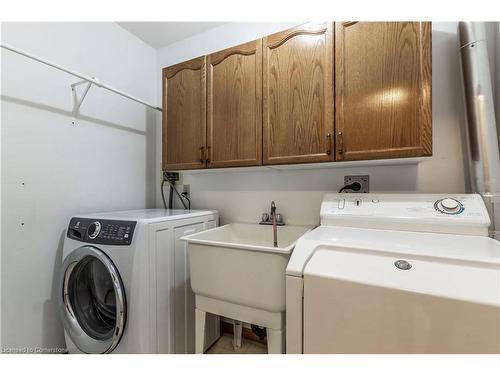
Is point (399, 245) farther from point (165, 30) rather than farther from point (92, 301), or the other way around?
point (165, 30)

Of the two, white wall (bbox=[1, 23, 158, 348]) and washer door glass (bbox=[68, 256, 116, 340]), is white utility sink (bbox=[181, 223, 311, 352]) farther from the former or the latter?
white wall (bbox=[1, 23, 158, 348])

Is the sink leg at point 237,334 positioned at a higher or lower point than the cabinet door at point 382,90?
lower

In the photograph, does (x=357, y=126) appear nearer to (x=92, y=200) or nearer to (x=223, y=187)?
(x=223, y=187)

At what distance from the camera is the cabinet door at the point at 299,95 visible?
123 cm

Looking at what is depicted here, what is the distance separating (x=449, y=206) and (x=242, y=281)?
1029mm

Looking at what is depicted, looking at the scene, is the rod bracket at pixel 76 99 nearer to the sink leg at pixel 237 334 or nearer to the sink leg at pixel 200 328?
the sink leg at pixel 200 328

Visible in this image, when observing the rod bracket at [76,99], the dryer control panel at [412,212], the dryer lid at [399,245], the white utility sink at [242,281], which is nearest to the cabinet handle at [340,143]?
the dryer control panel at [412,212]

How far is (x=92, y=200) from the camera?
1665 mm

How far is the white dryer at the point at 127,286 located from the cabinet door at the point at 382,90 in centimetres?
112

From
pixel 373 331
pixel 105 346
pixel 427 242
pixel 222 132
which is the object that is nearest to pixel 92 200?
pixel 105 346

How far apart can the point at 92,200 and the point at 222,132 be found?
1086 millimetres

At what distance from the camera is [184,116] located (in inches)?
66.1

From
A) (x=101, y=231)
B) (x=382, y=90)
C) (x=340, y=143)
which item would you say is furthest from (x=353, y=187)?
(x=101, y=231)

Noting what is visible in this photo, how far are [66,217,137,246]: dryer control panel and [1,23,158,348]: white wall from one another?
0.23 meters
